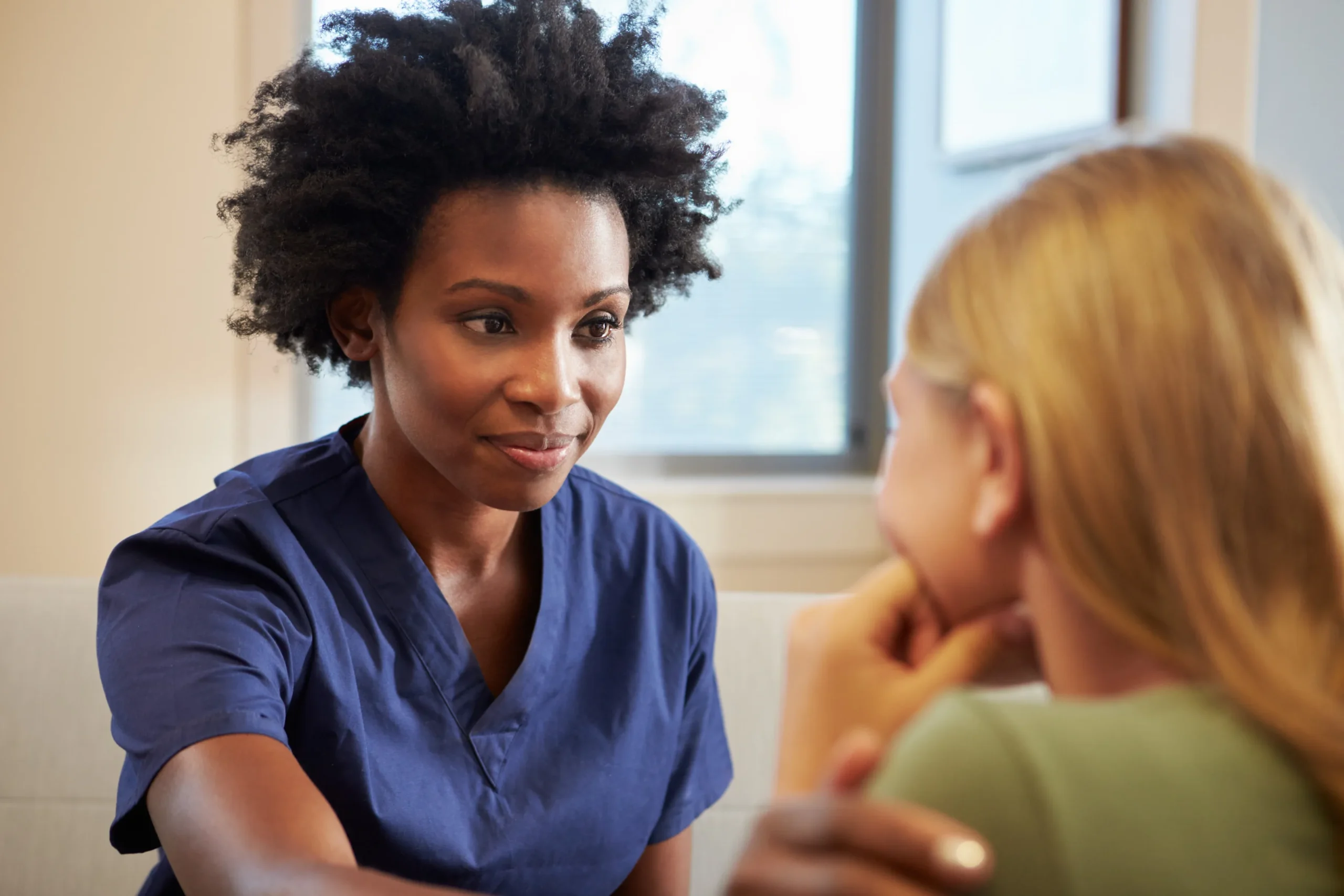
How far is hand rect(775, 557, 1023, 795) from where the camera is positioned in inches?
24.5

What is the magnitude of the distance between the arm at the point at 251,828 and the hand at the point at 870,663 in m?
0.26

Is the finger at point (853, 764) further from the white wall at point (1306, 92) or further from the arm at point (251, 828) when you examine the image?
the white wall at point (1306, 92)

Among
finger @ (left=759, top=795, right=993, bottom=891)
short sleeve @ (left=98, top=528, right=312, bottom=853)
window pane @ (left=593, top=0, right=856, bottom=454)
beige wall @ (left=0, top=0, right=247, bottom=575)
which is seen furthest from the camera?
window pane @ (left=593, top=0, right=856, bottom=454)

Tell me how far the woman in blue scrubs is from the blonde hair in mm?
555

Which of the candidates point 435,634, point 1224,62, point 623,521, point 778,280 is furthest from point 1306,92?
point 435,634

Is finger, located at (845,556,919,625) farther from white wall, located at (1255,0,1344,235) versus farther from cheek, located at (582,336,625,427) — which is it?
white wall, located at (1255,0,1344,235)

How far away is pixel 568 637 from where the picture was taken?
114 centimetres

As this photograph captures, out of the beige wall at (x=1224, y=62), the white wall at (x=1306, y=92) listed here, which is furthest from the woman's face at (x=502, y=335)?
the white wall at (x=1306, y=92)

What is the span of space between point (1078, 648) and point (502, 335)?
0.60 meters

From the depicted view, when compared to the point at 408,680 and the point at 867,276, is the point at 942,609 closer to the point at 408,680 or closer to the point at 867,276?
the point at 408,680

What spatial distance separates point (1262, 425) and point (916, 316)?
0.54 ft

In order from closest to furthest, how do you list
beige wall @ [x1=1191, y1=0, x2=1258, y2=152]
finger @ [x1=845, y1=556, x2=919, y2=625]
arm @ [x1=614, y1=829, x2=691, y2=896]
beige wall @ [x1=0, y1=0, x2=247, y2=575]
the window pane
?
finger @ [x1=845, y1=556, x2=919, y2=625], arm @ [x1=614, y1=829, x2=691, y2=896], beige wall @ [x1=0, y1=0, x2=247, y2=575], beige wall @ [x1=1191, y1=0, x2=1258, y2=152], the window pane

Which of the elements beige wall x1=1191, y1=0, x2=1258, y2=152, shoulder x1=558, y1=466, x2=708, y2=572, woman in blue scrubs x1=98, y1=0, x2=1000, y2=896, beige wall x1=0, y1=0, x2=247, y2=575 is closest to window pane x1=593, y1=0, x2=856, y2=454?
beige wall x1=1191, y1=0, x2=1258, y2=152

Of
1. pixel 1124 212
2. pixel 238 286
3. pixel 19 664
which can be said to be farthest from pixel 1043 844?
pixel 19 664
